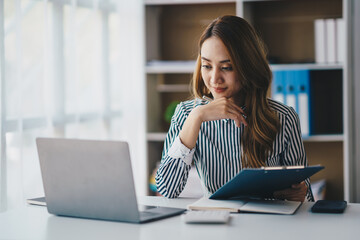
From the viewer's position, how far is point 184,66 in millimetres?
3303

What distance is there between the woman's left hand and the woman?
47 millimetres

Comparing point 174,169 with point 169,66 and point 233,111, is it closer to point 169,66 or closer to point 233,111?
point 233,111

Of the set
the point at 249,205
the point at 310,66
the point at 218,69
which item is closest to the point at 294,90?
the point at 310,66

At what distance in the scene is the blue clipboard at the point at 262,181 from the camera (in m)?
1.40

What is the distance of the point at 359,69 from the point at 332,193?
85 centimetres

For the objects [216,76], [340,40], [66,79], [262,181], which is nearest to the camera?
[262,181]

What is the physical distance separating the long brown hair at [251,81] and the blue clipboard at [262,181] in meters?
0.24

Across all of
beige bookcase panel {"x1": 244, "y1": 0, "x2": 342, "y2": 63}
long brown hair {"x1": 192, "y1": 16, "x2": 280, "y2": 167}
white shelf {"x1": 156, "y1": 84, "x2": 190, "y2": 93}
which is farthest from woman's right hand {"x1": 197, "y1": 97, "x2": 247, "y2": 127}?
white shelf {"x1": 156, "y1": 84, "x2": 190, "y2": 93}

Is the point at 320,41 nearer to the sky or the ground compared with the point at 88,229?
nearer to the sky

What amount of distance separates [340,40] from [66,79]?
5.16ft

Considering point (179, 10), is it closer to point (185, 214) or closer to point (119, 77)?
point (119, 77)

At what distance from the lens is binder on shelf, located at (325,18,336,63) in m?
3.13

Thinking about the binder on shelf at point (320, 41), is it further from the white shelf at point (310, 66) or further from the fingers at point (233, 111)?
the fingers at point (233, 111)

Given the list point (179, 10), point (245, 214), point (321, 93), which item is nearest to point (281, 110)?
point (245, 214)
